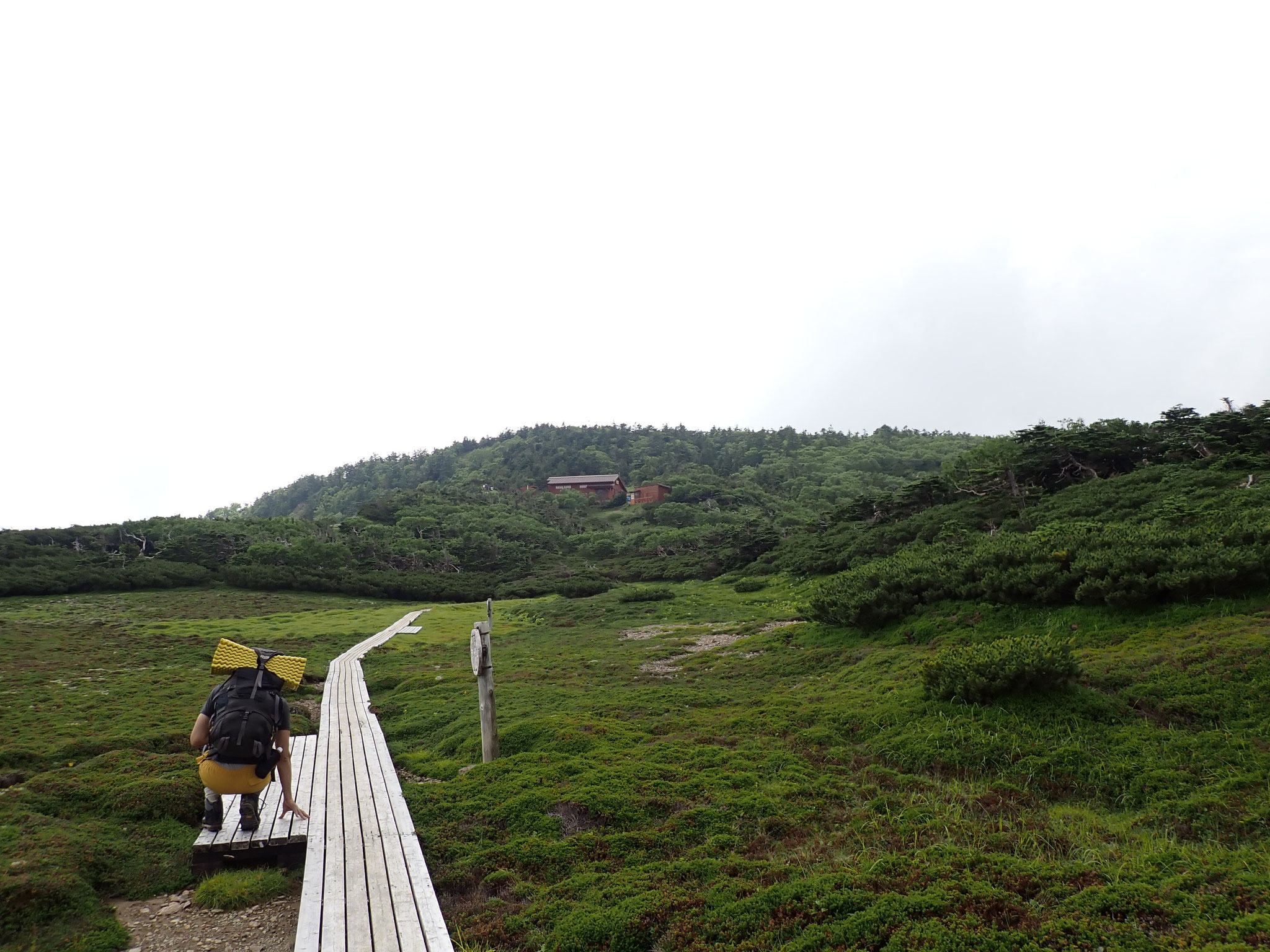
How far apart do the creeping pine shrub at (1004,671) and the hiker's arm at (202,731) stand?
10.6 m

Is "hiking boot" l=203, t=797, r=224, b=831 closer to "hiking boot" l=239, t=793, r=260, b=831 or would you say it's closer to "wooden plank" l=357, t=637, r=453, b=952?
"hiking boot" l=239, t=793, r=260, b=831

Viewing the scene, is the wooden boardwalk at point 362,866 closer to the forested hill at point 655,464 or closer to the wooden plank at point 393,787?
the wooden plank at point 393,787

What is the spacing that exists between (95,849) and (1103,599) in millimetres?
17713

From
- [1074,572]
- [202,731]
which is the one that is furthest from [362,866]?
[1074,572]

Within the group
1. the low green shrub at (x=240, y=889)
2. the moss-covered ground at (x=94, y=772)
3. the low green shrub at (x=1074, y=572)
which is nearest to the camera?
the moss-covered ground at (x=94, y=772)

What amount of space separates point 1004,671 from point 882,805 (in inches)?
154

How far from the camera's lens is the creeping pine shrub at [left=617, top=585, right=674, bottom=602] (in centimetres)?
3962

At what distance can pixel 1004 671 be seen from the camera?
407 inches

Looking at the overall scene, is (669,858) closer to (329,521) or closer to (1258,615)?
(1258,615)

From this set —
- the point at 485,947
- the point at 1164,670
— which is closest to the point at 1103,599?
the point at 1164,670

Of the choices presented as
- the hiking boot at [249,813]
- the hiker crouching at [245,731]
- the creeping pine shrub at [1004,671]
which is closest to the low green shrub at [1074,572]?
the creeping pine shrub at [1004,671]

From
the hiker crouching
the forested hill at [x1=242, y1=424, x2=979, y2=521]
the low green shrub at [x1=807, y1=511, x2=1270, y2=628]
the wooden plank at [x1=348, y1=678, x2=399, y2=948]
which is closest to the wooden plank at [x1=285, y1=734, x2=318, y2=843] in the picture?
the hiker crouching

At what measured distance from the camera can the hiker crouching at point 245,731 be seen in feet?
22.0

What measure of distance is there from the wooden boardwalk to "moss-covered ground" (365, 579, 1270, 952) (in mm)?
523
